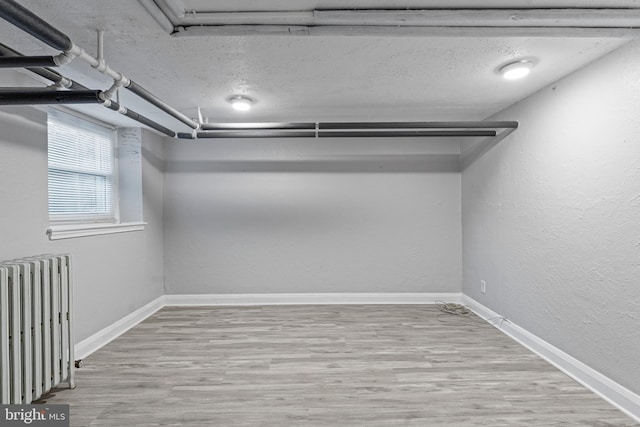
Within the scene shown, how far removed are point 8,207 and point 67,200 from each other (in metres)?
0.80

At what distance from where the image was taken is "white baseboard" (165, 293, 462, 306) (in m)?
3.94

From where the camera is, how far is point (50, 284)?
194cm

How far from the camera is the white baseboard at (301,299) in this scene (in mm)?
3936

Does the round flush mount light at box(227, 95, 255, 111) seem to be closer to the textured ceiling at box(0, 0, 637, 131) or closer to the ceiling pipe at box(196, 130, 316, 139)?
the textured ceiling at box(0, 0, 637, 131)

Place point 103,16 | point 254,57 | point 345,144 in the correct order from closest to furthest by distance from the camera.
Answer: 1. point 103,16
2. point 254,57
3. point 345,144

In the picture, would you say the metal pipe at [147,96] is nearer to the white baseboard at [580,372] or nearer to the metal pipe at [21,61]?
the metal pipe at [21,61]

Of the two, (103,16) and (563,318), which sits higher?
(103,16)

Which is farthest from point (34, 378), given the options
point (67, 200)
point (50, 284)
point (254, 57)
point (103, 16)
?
point (254, 57)

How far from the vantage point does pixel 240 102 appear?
2.71m

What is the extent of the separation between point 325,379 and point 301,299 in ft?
5.78

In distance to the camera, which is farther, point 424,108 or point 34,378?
point 424,108

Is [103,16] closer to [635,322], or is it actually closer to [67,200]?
[67,200]
